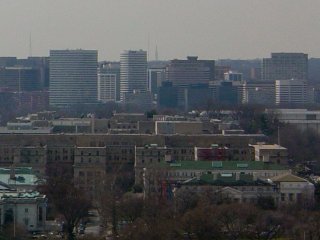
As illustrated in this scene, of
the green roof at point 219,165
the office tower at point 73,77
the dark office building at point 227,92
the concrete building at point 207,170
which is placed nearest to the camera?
the concrete building at point 207,170

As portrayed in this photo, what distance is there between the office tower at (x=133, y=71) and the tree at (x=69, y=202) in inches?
2492

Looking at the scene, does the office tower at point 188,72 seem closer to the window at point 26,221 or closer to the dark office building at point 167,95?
the dark office building at point 167,95

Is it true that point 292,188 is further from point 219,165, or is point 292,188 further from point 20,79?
point 20,79

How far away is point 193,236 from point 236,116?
36.6 metres

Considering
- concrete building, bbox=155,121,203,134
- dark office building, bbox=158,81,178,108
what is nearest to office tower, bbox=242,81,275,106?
dark office building, bbox=158,81,178,108

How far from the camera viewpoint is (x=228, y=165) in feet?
133

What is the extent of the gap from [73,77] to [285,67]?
1991 centimetres

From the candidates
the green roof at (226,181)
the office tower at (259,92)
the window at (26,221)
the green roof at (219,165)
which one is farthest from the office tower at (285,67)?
the window at (26,221)

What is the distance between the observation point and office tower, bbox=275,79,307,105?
307 ft

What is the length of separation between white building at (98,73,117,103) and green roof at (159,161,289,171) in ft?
194

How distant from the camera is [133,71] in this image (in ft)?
328

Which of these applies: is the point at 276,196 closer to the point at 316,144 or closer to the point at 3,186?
the point at 3,186

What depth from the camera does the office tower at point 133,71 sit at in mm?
98875

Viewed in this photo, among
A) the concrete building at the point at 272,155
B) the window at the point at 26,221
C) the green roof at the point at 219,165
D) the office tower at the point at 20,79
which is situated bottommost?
the window at the point at 26,221
